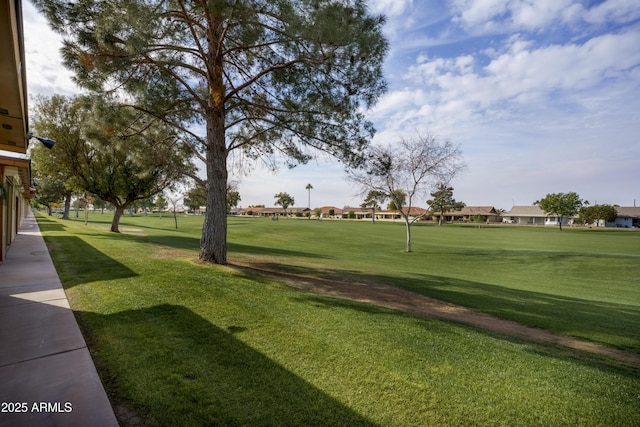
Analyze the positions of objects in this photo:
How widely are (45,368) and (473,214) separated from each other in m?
108

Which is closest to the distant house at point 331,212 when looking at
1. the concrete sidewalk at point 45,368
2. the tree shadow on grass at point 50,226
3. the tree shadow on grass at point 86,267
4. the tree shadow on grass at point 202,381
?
the tree shadow on grass at point 50,226

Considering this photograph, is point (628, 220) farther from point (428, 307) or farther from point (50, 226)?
point (50, 226)

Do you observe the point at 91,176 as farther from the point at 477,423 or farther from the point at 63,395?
the point at 477,423

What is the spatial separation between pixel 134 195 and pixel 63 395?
2233cm

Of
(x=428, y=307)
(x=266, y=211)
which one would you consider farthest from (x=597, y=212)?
(x=266, y=211)

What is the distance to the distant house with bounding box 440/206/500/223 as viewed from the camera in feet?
320

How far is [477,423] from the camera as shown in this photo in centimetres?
305

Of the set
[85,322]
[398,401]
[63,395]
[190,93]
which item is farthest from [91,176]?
[398,401]

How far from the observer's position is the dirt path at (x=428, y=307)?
5555mm

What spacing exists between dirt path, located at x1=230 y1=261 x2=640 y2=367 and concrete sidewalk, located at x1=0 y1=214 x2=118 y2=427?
487 cm

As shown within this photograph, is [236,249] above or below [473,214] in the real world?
below

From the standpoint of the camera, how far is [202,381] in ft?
11.6

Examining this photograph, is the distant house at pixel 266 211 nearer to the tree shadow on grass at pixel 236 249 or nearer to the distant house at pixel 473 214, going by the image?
the distant house at pixel 473 214

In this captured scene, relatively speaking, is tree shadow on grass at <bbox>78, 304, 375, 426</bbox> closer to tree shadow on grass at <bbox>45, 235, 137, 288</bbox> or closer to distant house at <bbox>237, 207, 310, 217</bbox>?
tree shadow on grass at <bbox>45, 235, 137, 288</bbox>
